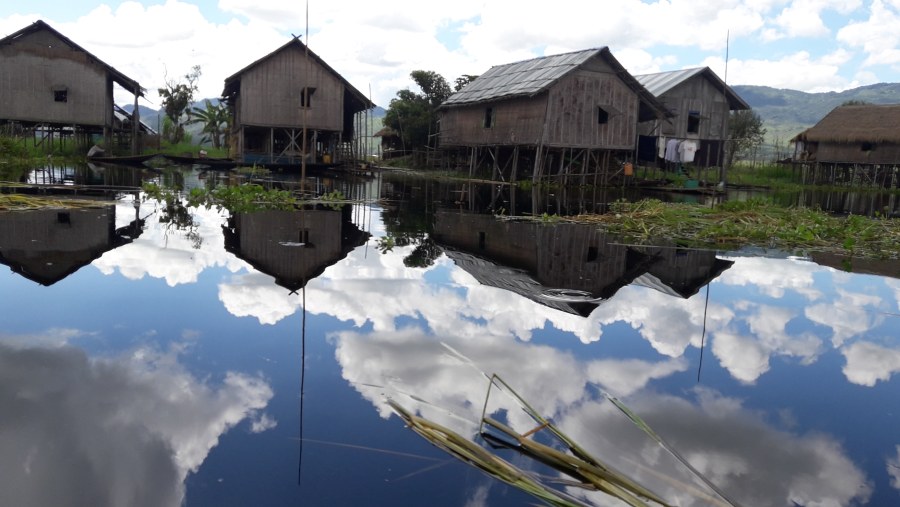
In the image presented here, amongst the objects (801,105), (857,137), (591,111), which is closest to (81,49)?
(591,111)

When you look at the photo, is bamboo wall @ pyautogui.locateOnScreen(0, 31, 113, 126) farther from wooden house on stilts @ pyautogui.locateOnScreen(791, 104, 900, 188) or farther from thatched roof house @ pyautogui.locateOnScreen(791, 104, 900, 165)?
thatched roof house @ pyautogui.locateOnScreen(791, 104, 900, 165)

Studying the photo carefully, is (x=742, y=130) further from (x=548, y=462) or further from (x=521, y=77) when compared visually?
(x=548, y=462)

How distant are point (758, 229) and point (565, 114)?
15.1 meters

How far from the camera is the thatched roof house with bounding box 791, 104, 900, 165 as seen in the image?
33312 mm

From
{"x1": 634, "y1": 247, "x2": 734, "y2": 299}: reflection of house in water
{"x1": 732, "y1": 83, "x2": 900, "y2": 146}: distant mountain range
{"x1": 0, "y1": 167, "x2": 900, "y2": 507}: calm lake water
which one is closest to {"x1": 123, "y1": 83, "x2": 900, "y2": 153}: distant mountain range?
{"x1": 732, "y1": 83, "x2": 900, "y2": 146}: distant mountain range

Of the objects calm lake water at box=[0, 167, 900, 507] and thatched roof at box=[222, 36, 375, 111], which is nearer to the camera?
calm lake water at box=[0, 167, 900, 507]

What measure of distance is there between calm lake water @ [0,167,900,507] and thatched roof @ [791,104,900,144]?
3094 cm

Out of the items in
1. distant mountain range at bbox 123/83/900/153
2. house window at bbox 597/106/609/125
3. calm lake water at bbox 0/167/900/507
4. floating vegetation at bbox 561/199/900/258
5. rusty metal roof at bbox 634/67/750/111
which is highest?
distant mountain range at bbox 123/83/900/153

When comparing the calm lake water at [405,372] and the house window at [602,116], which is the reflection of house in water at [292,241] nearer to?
the calm lake water at [405,372]

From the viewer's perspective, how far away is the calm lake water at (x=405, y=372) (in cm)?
254

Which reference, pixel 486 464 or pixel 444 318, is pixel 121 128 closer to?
pixel 444 318

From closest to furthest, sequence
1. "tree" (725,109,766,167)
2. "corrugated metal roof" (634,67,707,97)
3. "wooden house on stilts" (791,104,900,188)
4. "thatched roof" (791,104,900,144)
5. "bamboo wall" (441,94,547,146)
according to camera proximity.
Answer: "bamboo wall" (441,94,547,146) < "corrugated metal roof" (634,67,707,97) < "thatched roof" (791,104,900,144) < "wooden house on stilts" (791,104,900,188) < "tree" (725,109,766,167)

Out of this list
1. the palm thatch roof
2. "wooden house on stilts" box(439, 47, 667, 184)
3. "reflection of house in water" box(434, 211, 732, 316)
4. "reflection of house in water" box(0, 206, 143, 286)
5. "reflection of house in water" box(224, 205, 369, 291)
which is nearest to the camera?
"reflection of house in water" box(0, 206, 143, 286)

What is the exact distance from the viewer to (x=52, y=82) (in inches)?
1085
